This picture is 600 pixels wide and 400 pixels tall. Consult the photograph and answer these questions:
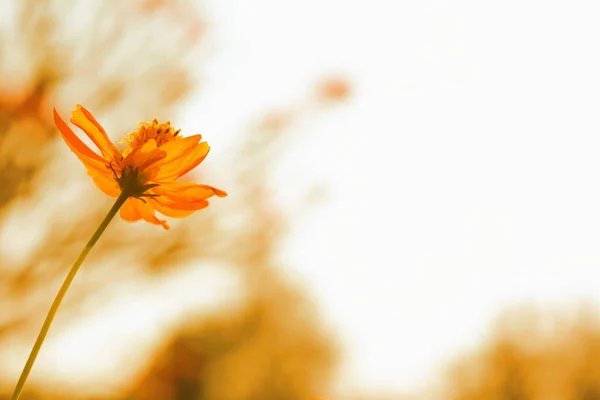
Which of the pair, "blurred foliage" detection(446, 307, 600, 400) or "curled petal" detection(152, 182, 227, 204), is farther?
"blurred foliage" detection(446, 307, 600, 400)

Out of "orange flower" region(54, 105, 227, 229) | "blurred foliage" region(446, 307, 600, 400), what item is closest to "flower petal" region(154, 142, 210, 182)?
"orange flower" region(54, 105, 227, 229)

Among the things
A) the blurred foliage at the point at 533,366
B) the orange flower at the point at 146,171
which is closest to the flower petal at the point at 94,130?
the orange flower at the point at 146,171

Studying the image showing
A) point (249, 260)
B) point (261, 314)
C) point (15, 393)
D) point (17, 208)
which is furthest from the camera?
point (261, 314)

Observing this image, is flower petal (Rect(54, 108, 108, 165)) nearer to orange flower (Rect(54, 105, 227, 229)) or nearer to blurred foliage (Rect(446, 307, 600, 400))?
orange flower (Rect(54, 105, 227, 229))

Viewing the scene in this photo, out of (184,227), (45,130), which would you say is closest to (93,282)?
(184,227)

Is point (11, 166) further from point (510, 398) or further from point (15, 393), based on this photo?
point (510, 398)

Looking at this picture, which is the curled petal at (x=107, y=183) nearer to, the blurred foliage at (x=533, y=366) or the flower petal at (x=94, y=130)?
the flower petal at (x=94, y=130)

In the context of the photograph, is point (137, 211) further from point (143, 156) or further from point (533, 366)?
point (533, 366)
